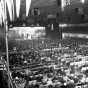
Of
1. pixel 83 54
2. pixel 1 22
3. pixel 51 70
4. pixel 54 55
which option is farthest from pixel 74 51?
pixel 1 22

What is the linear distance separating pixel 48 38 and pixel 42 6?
87 cm

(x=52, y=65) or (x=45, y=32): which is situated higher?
(x=45, y=32)

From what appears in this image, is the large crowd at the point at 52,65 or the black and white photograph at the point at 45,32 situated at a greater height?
the black and white photograph at the point at 45,32

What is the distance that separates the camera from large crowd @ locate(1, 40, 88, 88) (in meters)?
2.84

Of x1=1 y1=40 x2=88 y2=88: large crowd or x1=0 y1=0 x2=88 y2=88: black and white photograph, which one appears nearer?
x1=1 y1=40 x2=88 y2=88: large crowd

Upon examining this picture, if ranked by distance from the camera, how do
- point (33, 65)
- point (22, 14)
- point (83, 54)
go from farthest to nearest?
point (83, 54), point (22, 14), point (33, 65)

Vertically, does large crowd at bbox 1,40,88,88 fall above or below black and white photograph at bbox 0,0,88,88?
below

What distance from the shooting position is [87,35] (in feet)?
13.9

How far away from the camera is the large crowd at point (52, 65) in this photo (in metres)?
2.84

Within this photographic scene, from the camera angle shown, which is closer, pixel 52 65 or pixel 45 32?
pixel 52 65

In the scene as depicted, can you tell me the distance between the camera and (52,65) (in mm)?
3807

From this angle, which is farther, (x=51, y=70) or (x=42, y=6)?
(x=42, y=6)

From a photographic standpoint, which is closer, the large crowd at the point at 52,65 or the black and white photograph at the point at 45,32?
the large crowd at the point at 52,65

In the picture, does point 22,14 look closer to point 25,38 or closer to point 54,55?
point 25,38
